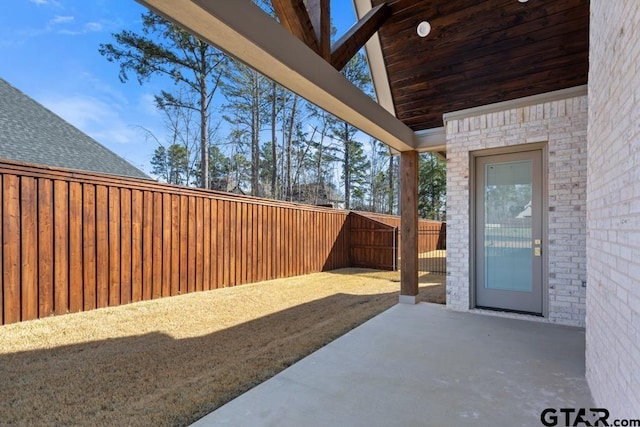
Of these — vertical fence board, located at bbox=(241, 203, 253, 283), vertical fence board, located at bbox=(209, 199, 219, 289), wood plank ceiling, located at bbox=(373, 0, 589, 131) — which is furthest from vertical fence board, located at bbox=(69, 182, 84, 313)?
wood plank ceiling, located at bbox=(373, 0, 589, 131)

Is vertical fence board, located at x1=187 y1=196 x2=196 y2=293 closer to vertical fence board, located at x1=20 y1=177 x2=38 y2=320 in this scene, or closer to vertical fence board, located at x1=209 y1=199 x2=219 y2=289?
vertical fence board, located at x1=209 y1=199 x2=219 y2=289

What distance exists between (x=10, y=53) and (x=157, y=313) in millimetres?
10684

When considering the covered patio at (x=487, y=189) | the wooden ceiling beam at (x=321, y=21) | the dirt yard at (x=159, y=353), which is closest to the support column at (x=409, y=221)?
the covered patio at (x=487, y=189)

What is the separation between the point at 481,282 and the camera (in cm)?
447

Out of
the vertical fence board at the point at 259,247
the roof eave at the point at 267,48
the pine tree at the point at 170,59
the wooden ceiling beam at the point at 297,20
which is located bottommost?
the vertical fence board at the point at 259,247

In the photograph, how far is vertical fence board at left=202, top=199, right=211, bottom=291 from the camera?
20.7 feet

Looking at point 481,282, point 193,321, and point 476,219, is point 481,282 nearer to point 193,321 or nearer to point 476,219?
point 476,219

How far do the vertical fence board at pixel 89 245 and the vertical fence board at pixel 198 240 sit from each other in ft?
5.42

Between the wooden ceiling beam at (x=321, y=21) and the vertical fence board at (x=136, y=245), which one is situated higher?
the wooden ceiling beam at (x=321, y=21)

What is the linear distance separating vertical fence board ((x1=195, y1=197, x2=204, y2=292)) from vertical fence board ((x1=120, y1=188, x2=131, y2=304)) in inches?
45.6

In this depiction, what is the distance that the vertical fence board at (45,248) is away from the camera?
418cm

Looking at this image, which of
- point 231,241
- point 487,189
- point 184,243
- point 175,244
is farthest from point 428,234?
point 175,244

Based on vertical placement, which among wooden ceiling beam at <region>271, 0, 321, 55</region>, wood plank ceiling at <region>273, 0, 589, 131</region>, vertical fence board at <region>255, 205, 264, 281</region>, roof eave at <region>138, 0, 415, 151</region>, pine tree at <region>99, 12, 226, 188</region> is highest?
pine tree at <region>99, 12, 226, 188</region>

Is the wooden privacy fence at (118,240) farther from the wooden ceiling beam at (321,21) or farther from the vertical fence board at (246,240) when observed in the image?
the wooden ceiling beam at (321,21)
